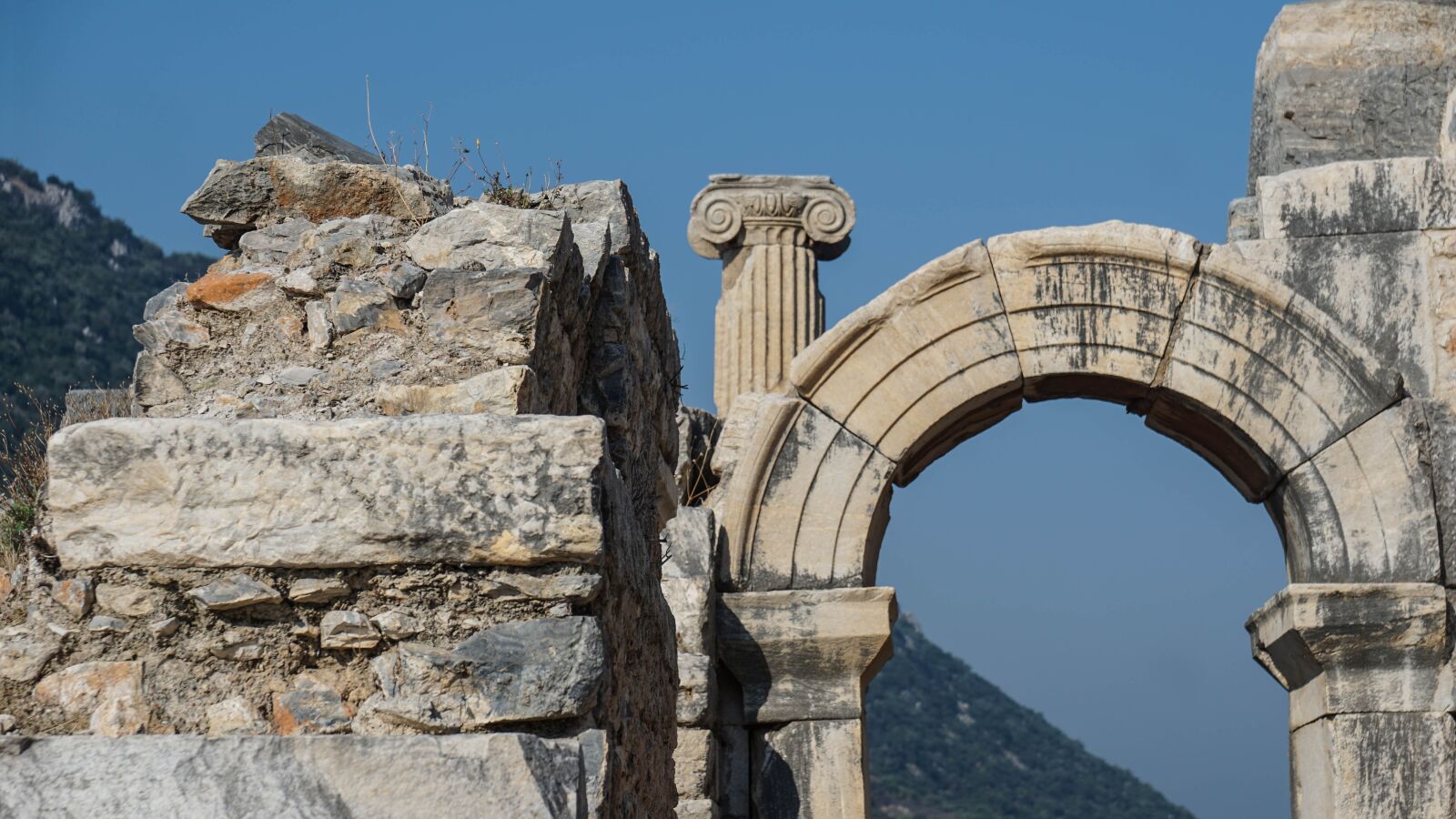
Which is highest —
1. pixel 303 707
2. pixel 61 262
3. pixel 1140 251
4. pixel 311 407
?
pixel 61 262

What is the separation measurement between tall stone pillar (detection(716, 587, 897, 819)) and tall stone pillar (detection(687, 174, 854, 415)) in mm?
1959

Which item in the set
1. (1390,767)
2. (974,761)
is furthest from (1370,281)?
(974,761)

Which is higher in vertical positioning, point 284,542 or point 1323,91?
point 1323,91

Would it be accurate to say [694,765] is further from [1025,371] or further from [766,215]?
[766,215]

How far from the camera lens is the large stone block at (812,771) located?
736 centimetres

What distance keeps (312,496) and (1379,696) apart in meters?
5.47

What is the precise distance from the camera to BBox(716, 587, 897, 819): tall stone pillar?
743cm

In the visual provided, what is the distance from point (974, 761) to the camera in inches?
1046

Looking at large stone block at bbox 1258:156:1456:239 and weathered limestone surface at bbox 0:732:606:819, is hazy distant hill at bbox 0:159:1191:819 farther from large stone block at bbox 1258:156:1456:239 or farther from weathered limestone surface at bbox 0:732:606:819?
weathered limestone surface at bbox 0:732:606:819

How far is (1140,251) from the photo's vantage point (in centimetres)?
765

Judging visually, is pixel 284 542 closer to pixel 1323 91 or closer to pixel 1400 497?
pixel 1400 497

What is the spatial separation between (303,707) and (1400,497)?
18.5ft

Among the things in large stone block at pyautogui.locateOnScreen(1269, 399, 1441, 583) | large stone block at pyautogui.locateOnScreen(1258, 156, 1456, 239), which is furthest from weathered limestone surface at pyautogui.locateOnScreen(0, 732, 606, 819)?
large stone block at pyautogui.locateOnScreen(1258, 156, 1456, 239)

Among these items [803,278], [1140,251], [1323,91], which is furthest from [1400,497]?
[803,278]
